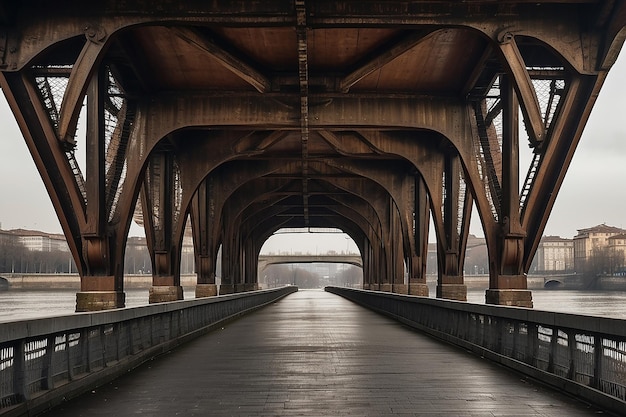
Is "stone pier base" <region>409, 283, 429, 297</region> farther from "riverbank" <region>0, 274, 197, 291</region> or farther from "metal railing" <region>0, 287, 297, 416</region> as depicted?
"riverbank" <region>0, 274, 197, 291</region>

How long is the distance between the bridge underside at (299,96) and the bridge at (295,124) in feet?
0.20

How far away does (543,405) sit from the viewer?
28.8ft

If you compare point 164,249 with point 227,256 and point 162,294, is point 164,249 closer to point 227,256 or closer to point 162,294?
point 162,294

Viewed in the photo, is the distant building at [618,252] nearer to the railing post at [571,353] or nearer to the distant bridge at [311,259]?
the distant bridge at [311,259]

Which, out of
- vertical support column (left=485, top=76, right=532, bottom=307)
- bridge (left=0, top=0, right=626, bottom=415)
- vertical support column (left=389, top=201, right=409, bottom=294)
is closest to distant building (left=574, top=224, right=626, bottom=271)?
vertical support column (left=389, top=201, right=409, bottom=294)

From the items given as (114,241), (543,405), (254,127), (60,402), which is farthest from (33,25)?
(543,405)

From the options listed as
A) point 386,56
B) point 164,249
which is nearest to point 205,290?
point 164,249

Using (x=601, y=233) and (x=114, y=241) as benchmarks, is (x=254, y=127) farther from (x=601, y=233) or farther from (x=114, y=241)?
(x=601, y=233)

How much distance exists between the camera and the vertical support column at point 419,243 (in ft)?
134

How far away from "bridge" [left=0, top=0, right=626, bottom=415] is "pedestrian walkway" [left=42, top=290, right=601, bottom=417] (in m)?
0.21

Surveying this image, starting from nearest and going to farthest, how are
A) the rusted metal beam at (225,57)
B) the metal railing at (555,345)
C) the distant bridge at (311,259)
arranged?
the metal railing at (555,345) → the rusted metal beam at (225,57) → the distant bridge at (311,259)

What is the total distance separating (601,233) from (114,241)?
490ft

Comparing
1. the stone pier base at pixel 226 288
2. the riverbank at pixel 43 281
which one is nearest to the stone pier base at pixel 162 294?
the stone pier base at pixel 226 288

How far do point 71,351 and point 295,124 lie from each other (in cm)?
1852
